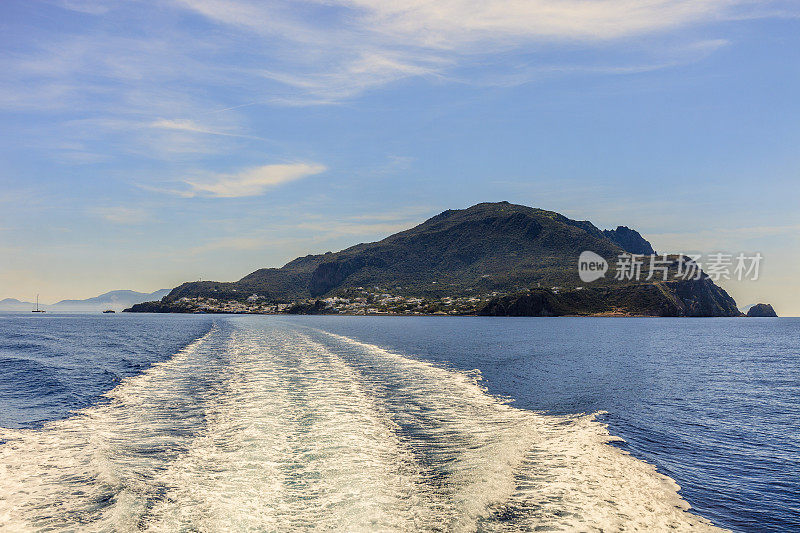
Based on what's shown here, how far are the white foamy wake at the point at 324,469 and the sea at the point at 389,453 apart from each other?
68 millimetres

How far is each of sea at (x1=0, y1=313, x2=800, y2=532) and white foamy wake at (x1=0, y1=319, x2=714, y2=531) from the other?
0.07 m

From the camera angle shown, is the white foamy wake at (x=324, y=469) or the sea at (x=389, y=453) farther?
the sea at (x=389, y=453)

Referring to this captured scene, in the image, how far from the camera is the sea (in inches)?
423

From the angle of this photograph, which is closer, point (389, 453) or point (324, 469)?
point (324, 469)

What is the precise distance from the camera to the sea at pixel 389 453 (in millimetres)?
10734

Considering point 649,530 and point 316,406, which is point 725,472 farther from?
point 316,406

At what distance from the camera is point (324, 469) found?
13.4 m

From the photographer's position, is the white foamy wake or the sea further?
the sea

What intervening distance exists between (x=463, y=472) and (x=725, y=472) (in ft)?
27.5

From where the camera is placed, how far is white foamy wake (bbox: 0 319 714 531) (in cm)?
1046

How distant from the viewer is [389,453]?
15000 mm

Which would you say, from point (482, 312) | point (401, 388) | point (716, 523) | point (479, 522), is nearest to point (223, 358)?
point (401, 388)

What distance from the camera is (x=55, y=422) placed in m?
19.1

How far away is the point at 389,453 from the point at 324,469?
2375mm
